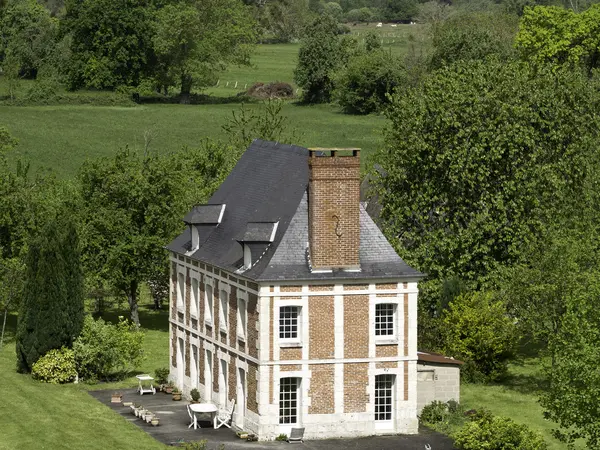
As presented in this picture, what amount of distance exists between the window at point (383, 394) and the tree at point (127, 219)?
2411cm

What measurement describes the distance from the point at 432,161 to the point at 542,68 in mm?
9933

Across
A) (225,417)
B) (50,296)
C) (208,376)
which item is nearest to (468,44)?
(50,296)

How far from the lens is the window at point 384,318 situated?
2025 inches

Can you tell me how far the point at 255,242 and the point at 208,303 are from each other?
16.9ft

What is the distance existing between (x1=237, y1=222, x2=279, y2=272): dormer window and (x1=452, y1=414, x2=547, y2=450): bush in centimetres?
963

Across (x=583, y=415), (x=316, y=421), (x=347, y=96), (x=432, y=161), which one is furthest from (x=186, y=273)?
(x=347, y=96)

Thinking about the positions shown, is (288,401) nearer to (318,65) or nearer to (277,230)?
(277,230)

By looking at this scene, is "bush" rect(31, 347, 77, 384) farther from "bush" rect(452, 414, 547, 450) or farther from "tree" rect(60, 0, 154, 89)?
"tree" rect(60, 0, 154, 89)

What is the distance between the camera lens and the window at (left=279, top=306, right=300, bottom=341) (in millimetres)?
50375

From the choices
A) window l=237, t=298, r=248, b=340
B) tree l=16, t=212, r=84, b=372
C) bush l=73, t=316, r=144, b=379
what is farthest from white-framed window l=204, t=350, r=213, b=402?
tree l=16, t=212, r=84, b=372

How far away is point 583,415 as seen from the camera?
140 ft

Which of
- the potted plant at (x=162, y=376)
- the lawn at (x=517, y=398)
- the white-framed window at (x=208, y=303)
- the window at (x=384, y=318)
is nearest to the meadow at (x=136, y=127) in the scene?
the lawn at (x=517, y=398)

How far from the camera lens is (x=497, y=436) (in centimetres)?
4766

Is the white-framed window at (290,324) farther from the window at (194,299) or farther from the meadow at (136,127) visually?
the meadow at (136,127)
